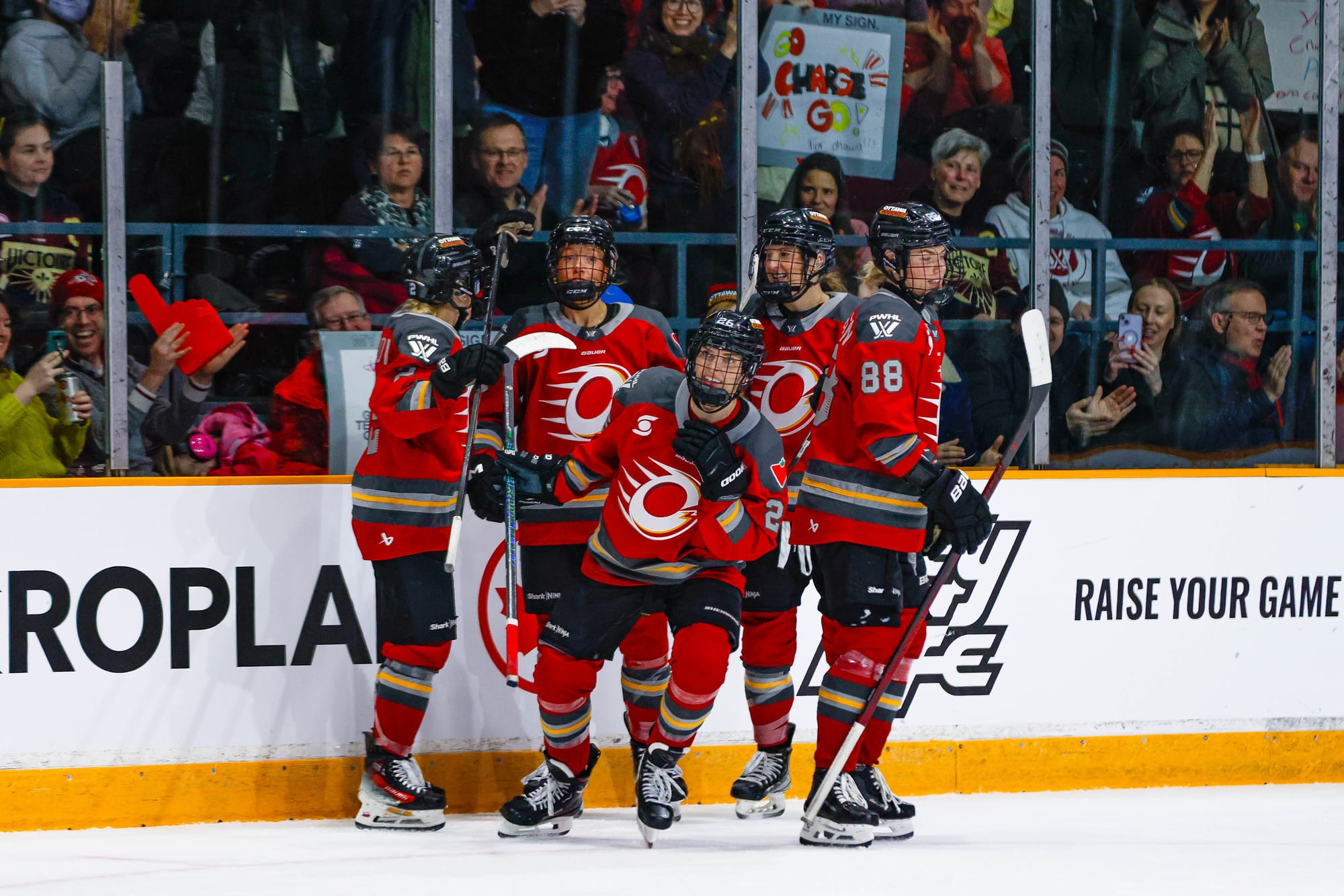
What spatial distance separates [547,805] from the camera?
3602 millimetres

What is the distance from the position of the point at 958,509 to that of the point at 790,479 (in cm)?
57

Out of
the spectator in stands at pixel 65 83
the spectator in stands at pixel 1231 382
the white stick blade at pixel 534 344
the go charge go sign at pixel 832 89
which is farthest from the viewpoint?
Result: the spectator in stands at pixel 1231 382

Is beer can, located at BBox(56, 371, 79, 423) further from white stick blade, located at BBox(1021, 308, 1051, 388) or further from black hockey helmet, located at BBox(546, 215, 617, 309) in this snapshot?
white stick blade, located at BBox(1021, 308, 1051, 388)

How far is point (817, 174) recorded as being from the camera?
464cm

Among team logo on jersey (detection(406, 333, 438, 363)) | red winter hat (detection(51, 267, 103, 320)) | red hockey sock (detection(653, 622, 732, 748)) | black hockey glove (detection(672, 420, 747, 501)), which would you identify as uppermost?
red winter hat (detection(51, 267, 103, 320))

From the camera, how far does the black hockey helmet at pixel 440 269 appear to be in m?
3.70

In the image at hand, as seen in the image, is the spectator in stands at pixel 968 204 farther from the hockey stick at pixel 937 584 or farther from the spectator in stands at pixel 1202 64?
the hockey stick at pixel 937 584

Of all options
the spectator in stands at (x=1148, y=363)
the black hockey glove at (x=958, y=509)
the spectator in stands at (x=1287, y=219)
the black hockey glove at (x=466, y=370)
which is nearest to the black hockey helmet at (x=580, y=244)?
the black hockey glove at (x=466, y=370)

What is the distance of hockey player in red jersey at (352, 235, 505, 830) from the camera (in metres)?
3.68

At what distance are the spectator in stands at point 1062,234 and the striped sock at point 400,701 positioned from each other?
2.13m

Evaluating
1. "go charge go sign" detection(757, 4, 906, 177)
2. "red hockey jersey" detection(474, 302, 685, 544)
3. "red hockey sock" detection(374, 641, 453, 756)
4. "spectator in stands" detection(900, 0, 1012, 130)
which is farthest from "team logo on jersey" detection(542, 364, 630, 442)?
"spectator in stands" detection(900, 0, 1012, 130)

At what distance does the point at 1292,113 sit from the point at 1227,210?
36 centimetres

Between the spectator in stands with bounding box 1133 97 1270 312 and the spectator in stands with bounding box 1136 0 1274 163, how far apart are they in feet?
0.12

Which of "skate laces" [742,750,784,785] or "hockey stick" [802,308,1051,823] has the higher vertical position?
"hockey stick" [802,308,1051,823]
